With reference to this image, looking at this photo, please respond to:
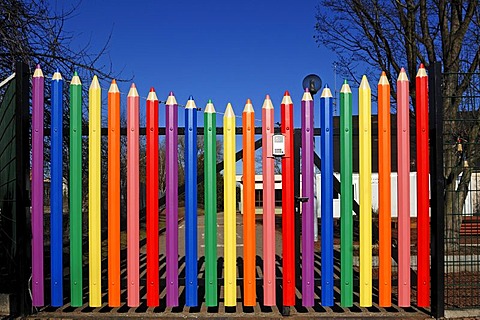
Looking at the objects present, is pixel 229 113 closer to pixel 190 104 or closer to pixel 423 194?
pixel 190 104

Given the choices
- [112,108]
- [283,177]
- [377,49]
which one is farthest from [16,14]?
[377,49]

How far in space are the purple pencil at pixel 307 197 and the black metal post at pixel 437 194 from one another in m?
1.28

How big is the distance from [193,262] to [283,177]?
1.35m

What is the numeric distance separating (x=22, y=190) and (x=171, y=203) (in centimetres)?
164

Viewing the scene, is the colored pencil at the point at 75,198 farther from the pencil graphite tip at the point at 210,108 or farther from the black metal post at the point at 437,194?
the black metal post at the point at 437,194

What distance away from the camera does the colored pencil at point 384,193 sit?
519 cm

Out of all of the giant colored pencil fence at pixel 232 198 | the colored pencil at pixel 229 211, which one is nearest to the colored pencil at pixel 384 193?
the giant colored pencil fence at pixel 232 198

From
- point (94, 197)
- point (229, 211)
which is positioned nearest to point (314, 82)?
point (229, 211)

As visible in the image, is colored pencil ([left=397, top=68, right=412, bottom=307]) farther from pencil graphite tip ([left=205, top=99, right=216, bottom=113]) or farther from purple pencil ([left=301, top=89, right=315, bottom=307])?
pencil graphite tip ([left=205, top=99, right=216, bottom=113])

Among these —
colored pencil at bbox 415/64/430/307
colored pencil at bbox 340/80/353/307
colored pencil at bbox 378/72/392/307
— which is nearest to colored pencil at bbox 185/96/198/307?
colored pencil at bbox 340/80/353/307

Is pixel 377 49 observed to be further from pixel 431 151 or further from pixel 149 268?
pixel 149 268

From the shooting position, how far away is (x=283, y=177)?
17.3 ft

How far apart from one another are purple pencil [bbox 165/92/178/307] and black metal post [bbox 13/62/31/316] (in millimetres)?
1555

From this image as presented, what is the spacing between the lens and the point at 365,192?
526 cm
